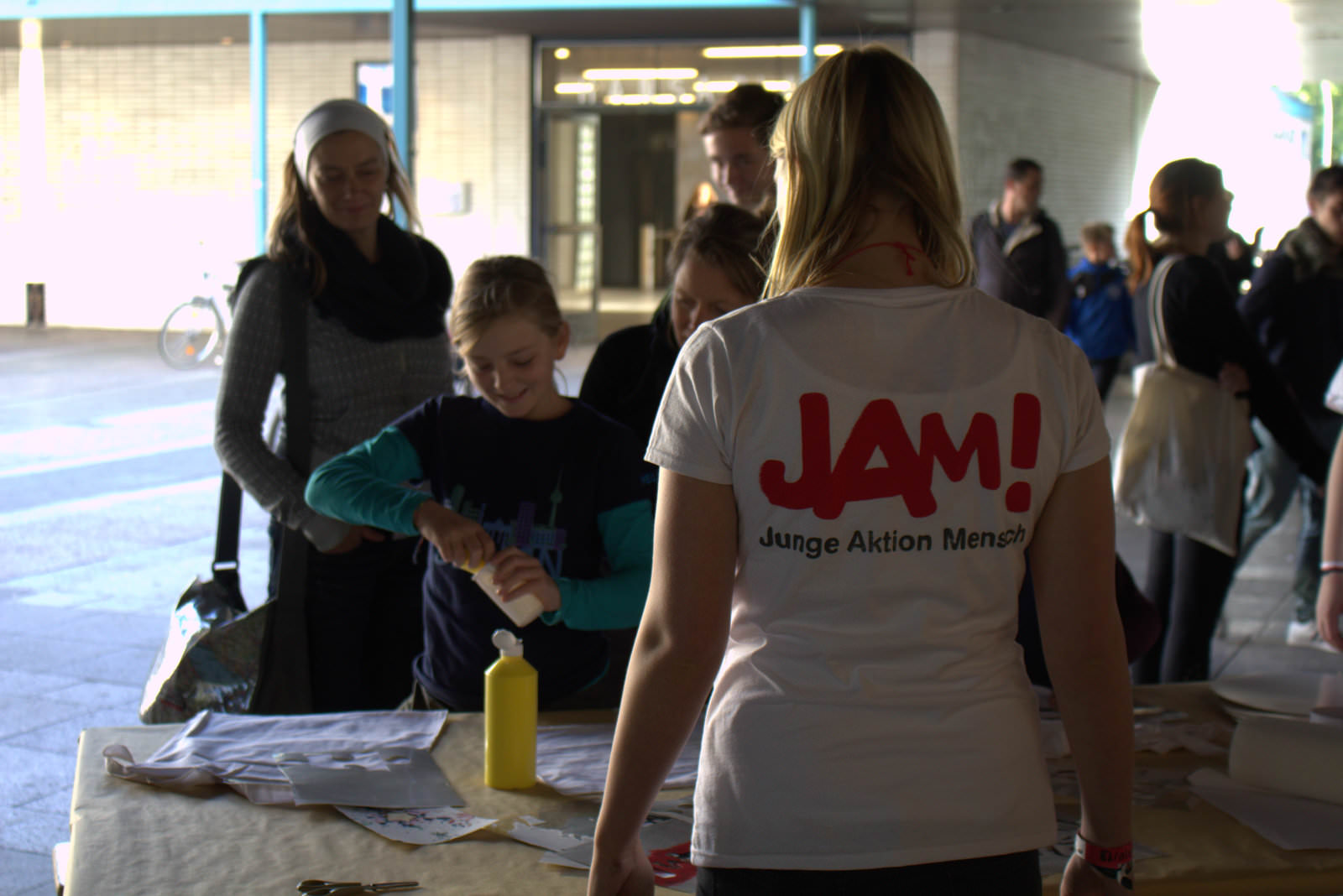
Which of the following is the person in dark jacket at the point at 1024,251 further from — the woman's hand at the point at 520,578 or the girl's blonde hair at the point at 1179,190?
the woman's hand at the point at 520,578

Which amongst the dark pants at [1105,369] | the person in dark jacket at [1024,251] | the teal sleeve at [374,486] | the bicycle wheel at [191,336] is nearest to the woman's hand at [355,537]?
the teal sleeve at [374,486]

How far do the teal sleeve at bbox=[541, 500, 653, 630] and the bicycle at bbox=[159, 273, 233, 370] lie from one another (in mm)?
10991

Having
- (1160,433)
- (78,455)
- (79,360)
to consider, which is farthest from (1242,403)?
(79,360)

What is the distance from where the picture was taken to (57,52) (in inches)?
490

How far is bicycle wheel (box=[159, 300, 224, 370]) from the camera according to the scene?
40.5ft

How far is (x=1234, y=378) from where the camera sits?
3398mm

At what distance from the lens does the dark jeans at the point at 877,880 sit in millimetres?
1163

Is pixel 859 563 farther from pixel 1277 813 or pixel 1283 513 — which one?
pixel 1283 513

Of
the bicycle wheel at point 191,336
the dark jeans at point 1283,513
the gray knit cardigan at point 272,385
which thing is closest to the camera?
the gray knit cardigan at point 272,385

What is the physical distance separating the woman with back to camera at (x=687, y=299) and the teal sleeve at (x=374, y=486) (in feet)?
1.37

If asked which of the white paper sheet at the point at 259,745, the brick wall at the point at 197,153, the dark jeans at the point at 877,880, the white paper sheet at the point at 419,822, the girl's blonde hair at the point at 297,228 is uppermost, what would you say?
the brick wall at the point at 197,153

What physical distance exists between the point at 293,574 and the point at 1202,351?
226 centimetres

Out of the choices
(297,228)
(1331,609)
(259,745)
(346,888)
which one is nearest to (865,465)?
(346,888)

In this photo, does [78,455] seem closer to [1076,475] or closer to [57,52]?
[57,52]
